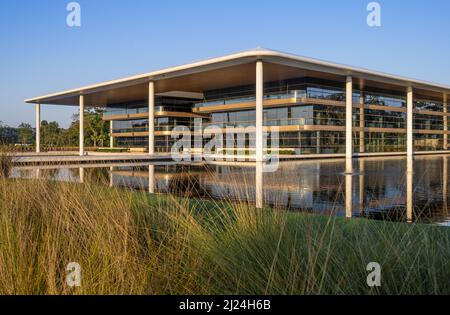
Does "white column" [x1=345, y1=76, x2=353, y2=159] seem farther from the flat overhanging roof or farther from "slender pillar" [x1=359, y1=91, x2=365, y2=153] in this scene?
"slender pillar" [x1=359, y1=91, x2=365, y2=153]

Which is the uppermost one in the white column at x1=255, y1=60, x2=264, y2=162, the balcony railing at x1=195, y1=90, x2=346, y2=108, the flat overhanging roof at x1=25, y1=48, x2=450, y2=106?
the flat overhanging roof at x1=25, y1=48, x2=450, y2=106

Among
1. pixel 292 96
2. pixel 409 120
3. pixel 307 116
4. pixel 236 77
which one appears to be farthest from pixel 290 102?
pixel 409 120

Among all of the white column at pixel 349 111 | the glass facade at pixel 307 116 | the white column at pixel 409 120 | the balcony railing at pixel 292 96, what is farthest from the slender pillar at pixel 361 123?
the white column at pixel 349 111

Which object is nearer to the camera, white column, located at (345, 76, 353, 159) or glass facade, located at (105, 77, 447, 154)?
white column, located at (345, 76, 353, 159)

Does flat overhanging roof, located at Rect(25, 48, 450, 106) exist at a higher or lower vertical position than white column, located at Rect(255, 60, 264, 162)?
higher

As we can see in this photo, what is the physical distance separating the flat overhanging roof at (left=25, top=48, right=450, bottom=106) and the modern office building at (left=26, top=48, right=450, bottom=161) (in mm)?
77

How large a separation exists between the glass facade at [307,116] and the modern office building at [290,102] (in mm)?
90

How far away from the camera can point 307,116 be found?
3506 centimetres

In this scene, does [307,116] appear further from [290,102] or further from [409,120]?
[409,120]

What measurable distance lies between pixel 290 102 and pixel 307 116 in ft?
6.28

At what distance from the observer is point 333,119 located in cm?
3659

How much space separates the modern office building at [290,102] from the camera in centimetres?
3072

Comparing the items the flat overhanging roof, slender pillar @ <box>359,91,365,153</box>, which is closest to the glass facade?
slender pillar @ <box>359,91,365,153</box>

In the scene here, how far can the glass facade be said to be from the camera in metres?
35.4
